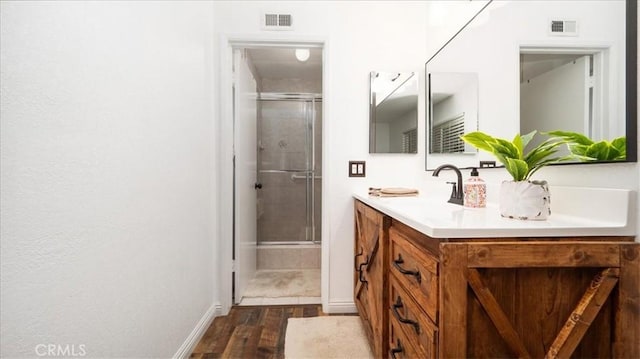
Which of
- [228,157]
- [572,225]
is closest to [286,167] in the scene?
[228,157]

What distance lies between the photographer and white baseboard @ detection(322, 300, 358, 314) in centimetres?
207

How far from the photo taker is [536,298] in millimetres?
732

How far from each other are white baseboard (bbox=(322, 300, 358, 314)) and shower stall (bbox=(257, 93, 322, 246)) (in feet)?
4.93

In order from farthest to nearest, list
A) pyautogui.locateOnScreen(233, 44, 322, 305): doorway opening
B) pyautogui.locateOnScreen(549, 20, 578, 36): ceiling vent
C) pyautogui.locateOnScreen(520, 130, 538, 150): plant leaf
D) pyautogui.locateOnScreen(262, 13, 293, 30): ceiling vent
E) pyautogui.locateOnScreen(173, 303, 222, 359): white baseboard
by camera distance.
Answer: pyautogui.locateOnScreen(233, 44, 322, 305): doorway opening, pyautogui.locateOnScreen(262, 13, 293, 30): ceiling vent, pyautogui.locateOnScreen(173, 303, 222, 359): white baseboard, pyautogui.locateOnScreen(520, 130, 538, 150): plant leaf, pyautogui.locateOnScreen(549, 20, 578, 36): ceiling vent

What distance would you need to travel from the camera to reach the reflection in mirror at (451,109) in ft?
5.15

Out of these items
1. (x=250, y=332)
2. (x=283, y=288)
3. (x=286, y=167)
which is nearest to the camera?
(x=250, y=332)

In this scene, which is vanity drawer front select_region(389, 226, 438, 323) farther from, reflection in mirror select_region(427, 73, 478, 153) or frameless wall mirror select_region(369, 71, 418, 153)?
frameless wall mirror select_region(369, 71, 418, 153)

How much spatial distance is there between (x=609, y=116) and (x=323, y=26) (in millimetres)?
1724

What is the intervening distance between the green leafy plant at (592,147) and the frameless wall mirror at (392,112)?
1103 millimetres

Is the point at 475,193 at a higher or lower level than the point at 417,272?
Result: higher

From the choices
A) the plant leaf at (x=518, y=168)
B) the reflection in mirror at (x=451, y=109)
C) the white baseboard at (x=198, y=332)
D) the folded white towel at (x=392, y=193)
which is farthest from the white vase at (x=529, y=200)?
the white baseboard at (x=198, y=332)

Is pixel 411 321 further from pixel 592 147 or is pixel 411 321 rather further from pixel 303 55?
pixel 303 55

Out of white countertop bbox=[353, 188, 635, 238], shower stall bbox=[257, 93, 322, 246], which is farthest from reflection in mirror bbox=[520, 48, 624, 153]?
shower stall bbox=[257, 93, 322, 246]

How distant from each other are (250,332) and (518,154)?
1764 millimetres
